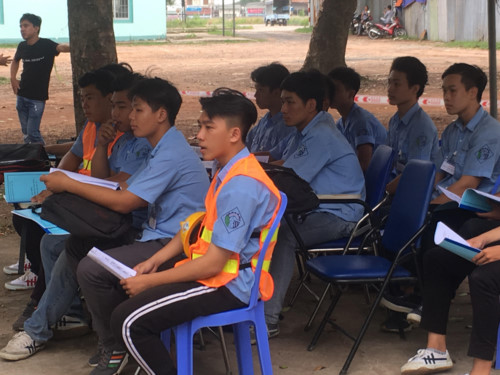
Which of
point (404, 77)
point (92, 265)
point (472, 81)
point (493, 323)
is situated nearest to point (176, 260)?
point (92, 265)

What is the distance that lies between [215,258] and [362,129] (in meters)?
3.03

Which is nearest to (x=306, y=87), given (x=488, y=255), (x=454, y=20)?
(x=488, y=255)

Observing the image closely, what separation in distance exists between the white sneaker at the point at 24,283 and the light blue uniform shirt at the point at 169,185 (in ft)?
5.86

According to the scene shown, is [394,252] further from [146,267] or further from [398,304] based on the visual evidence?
[146,267]

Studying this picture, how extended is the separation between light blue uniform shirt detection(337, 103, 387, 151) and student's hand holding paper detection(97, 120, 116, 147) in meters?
2.15

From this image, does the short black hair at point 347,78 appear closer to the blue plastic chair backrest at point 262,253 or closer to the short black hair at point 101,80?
the short black hair at point 101,80

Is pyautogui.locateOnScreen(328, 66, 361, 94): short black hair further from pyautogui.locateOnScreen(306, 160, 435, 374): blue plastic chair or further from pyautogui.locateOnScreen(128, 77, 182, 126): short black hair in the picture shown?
pyautogui.locateOnScreen(128, 77, 182, 126): short black hair

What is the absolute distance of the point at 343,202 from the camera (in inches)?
184

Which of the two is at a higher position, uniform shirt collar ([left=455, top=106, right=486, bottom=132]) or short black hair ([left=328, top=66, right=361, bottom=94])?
short black hair ([left=328, top=66, right=361, bottom=94])

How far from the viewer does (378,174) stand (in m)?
5.00

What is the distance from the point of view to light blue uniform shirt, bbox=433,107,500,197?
4.43 metres

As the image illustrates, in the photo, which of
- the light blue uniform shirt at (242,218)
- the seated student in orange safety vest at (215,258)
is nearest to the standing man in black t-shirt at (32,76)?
the seated student in orange safety vest at (215,258)

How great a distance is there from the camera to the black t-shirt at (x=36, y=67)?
34.7ft

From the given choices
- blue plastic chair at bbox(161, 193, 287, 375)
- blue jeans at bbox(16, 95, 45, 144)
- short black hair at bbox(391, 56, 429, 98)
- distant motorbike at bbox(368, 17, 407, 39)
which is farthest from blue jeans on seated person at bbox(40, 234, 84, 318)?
distant motorbike at bbox(368, 17, 407, 39)
